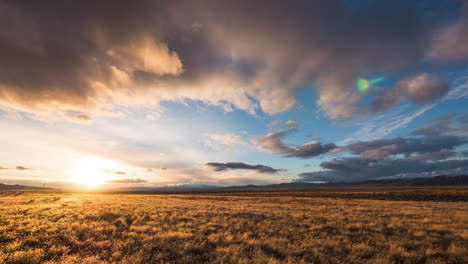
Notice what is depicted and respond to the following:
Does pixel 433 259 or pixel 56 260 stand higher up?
pixel 56 260

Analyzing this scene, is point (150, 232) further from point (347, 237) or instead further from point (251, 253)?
point (347, 237)

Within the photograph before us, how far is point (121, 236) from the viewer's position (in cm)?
1008

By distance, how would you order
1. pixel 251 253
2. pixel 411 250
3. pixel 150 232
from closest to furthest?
pixel 251 253
pixel 411 250
pixel 150 232

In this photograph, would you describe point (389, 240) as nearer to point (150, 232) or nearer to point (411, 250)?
point (411, 250)

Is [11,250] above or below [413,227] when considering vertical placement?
above

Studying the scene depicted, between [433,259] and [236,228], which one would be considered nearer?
[433,259]

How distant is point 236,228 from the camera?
12.3 meters

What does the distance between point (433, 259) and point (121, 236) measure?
43.2ft

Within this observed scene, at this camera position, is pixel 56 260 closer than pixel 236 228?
Yes

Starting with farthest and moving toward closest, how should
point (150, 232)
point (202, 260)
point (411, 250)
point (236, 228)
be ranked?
point (236, 228)
point (150, 232)
point (411, 250)
point (202, 260)

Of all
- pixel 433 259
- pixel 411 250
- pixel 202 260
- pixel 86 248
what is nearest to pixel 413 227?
pixel 411 250

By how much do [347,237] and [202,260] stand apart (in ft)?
25.0

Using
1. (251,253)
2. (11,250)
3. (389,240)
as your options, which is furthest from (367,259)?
(11,250)

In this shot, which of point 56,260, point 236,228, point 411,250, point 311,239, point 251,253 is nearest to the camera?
point 56,260
